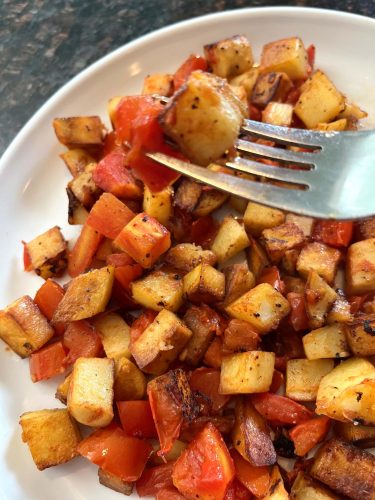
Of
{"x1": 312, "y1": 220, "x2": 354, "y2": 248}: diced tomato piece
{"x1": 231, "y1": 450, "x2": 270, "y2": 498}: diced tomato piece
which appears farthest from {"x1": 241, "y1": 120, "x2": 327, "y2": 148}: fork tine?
{"x1": 231, "y1": 450, "x2": 270, "y2": 498}: diced tomato piece

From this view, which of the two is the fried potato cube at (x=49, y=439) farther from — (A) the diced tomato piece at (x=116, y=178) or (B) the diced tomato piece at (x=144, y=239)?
(A) the diced tomato piece at (x=116, y=178)

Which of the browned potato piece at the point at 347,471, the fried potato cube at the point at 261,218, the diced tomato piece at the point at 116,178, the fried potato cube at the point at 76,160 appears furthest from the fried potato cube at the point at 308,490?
the fried potato cube at the point at 76,160

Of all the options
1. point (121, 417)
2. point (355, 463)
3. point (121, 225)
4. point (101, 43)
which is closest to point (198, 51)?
point (101, 43)

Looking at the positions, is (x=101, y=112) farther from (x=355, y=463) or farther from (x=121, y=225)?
(x=355, y=463)

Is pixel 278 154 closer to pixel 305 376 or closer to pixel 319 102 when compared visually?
pixel 319 102

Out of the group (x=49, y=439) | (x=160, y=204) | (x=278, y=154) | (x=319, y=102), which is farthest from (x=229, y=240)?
(x=49, y=439)
